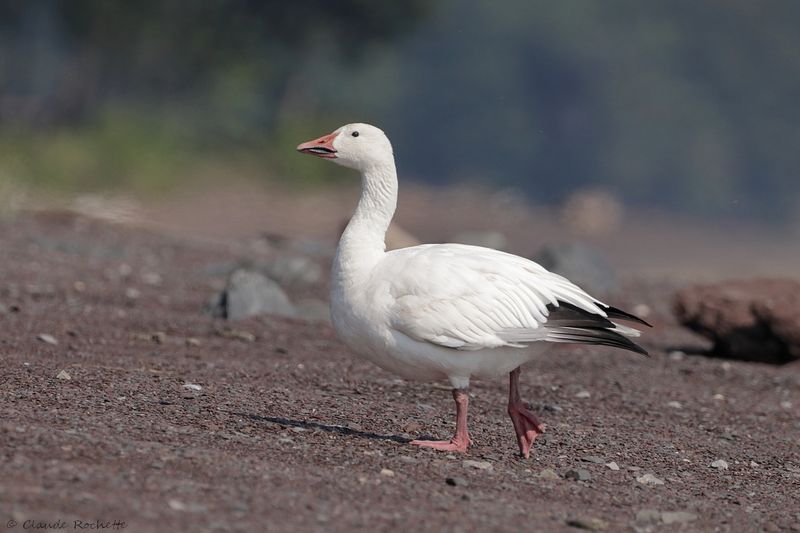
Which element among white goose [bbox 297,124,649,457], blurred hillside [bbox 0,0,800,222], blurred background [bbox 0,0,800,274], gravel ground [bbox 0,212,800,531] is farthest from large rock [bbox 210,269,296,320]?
blurred hillside [bbox 0,0,800,222]

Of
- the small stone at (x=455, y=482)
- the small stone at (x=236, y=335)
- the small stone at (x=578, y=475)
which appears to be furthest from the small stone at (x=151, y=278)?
the small stone at (x=455, y=482)

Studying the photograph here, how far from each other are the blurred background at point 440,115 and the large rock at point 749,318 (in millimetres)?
8264

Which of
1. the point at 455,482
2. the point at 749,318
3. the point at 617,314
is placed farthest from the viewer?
the point at 749,318

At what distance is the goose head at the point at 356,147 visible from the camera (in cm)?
779

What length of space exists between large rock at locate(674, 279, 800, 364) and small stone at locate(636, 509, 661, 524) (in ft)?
20.7

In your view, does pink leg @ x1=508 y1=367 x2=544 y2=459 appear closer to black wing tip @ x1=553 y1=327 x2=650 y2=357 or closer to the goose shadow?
black wing tip @ x1=553 y1=327 x2=650 y2=357

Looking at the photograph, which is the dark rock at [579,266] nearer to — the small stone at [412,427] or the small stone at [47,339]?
the small stone at [47,339]

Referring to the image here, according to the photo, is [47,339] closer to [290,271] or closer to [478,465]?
[478,465]

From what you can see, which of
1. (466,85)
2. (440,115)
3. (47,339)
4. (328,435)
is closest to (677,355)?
(47,339)

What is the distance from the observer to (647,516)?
6.48m

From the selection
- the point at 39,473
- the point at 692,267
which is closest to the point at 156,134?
the point at 692,267

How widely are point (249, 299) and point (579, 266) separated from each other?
603 cm

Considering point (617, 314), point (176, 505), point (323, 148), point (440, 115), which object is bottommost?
point (176, 505)

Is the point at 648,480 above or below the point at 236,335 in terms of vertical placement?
below
